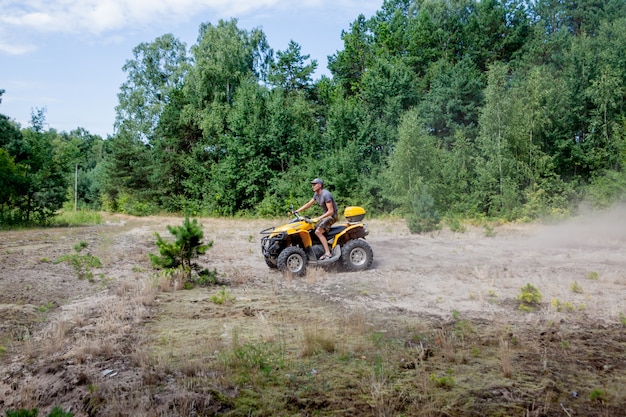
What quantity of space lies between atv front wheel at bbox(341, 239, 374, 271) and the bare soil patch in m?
0.36

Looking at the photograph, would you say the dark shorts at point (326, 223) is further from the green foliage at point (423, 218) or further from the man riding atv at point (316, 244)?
the green foliage at point (423, 218)

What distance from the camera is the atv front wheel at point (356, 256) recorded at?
→ 1161cm

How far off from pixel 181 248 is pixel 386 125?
28.7 m

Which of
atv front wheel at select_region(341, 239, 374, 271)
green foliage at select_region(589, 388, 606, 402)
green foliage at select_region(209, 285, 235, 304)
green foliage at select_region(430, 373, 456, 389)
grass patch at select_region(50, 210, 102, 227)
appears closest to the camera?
green foliage at select_region(589, 388, 606, 402)

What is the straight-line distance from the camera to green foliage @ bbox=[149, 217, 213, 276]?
32.9ft

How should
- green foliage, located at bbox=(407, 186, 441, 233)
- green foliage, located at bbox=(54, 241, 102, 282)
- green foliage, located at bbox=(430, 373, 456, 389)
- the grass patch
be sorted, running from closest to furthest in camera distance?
green foliage, located at bbox=(430, 373, 456, 389), green foliage, located at bbox=(54, 241, 102, 282), green foliage, located at bbox=(407, 186, 441, 233), the grass patch

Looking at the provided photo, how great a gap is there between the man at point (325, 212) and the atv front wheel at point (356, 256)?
451mm

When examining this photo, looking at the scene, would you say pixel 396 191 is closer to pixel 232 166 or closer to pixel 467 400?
pixel 232 166

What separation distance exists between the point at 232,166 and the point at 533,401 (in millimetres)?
35405

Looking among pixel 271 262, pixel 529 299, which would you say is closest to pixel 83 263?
pixel 271 262

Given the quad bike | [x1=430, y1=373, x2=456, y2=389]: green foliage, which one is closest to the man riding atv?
the quad bike

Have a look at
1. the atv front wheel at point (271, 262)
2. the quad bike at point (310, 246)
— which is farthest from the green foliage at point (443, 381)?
the atv front wheel at point (271, 262)

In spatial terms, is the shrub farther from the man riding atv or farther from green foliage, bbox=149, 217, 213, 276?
the man riding atv

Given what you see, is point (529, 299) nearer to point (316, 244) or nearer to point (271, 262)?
A: point (316, 244)
